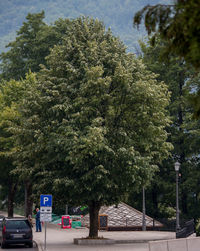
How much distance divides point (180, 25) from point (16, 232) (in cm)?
2006

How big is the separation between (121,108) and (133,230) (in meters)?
17.3

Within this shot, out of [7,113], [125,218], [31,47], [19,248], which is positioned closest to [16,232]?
[19,248]

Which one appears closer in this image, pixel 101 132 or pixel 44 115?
pixel 101 132

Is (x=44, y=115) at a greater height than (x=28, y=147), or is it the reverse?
(x=44, y=115)

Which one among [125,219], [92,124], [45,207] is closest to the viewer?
[45,207]

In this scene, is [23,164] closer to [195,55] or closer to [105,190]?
[105,190]

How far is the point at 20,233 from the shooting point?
86.2 feet

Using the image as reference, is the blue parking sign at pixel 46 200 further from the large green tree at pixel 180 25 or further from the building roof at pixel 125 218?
the building roof at pixel 125 218

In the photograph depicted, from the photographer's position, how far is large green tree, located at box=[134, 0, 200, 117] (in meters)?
7.51

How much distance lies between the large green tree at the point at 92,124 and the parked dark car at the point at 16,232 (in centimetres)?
205

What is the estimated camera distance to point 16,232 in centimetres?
2627

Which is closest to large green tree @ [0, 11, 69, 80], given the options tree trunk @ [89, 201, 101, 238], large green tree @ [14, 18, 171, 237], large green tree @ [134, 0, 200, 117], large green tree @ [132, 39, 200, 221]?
large green tree @ [132, 39, 200, 221]

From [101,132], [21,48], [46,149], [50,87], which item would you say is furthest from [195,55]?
[21,48]

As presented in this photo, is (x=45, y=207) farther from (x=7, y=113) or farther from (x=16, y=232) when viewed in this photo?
(x=7, y=113)
